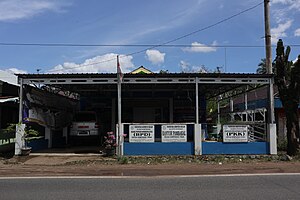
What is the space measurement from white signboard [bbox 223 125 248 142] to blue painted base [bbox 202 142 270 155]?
234 mm

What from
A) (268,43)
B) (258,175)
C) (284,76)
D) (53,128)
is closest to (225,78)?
(284,76)

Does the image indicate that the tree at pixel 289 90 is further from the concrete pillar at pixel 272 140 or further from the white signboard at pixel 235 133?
the white signboard at pixel 235 133

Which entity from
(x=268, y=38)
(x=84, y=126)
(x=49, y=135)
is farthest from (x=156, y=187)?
(x=268, y=38)

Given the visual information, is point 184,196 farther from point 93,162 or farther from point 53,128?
point 53,128

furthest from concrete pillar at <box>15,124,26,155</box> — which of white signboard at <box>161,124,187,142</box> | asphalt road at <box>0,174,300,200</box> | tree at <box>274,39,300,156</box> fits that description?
tree at <box>274,39,300,156</box>

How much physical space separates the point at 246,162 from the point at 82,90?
38.3ft

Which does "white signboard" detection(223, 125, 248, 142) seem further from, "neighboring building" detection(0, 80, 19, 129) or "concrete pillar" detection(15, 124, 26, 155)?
"neighboring building" detection(0, 80, 19, 129)

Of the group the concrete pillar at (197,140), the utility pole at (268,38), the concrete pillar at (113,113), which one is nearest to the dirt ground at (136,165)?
the concrete pillar at (197,140)

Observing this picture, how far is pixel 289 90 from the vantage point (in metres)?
16.2

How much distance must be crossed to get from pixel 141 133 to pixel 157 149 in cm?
104

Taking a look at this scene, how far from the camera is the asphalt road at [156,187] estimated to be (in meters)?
8.09

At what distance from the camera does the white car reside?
2041 cm

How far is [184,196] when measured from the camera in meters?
8.04

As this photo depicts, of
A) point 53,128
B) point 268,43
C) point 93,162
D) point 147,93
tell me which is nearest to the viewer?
point 93,162
